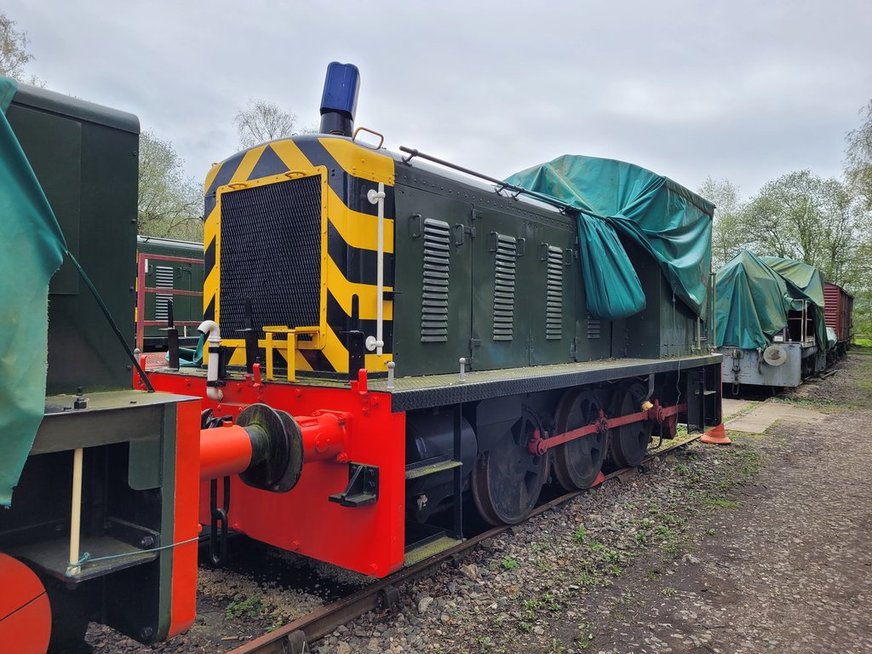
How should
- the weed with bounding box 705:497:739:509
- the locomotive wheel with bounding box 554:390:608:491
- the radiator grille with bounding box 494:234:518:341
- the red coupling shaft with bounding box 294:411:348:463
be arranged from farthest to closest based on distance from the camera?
1. the weed with bounding box 705:497:739:509
2. the locomotive wheel with bounding box 554:390:608:491
3. the radiator grille with bounding box 494:234:518:341
4. the red coupling shaft with bounding box 294:411:348:463

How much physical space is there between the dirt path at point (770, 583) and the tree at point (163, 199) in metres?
21.5

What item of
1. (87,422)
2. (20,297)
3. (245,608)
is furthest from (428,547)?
(20,297)

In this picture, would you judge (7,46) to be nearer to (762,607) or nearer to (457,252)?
(457,252)

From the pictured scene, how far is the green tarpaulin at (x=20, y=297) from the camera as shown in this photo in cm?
157

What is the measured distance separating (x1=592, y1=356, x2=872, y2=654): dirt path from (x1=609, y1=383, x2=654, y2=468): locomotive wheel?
1186mm

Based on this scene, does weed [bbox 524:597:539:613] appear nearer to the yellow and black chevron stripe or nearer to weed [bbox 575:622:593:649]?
→ weed [bbox 575:622:593:649]

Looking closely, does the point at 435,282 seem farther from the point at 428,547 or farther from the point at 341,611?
the point at 341,611

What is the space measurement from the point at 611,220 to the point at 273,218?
3929mm

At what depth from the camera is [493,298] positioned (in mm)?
4996

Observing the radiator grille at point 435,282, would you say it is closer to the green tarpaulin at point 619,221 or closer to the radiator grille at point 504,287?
the radiator grille at point 504,287

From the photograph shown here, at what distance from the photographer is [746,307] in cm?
1412

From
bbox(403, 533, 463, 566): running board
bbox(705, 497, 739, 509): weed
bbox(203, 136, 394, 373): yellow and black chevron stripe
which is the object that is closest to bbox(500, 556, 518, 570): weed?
bbox(403, 533, 463, 566): running board

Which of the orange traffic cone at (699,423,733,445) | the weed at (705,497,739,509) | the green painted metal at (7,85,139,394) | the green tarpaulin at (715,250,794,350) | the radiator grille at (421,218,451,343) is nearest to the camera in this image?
the green painted metal at (7,85,139,394)

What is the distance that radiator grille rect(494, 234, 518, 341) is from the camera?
16.5 feet
